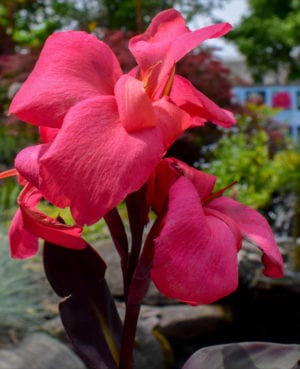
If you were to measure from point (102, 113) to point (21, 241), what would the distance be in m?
0.26

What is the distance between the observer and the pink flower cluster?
67 centimetres

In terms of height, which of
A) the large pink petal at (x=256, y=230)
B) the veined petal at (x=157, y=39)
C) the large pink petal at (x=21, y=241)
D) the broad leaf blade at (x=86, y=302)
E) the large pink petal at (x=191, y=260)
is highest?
the veined petal at (x=157, y=39)

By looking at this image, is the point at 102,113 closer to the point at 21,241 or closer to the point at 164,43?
the point at 164,43

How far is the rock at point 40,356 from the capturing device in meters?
2.67

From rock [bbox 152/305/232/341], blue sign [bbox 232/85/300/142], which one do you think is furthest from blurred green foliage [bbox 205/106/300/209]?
blue sign [bbox 232/85/300/142]

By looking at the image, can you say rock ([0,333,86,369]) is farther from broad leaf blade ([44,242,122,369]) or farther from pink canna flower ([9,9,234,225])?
pink canna flower ([9,9,234,225])

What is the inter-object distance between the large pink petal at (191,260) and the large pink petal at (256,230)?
0.09m

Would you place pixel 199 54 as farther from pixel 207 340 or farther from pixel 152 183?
pixel 152 183

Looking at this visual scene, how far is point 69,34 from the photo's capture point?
791 mm

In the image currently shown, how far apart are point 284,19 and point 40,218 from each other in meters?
34.9

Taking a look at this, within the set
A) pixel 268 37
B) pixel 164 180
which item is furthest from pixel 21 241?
pixel 268 37

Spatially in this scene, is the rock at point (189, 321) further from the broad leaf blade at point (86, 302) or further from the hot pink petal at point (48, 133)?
the hot pink petal at point (48, 133)

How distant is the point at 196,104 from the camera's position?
0.79 metres

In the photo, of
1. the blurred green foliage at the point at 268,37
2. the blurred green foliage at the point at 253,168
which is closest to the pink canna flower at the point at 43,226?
the blurred green foliage at the point at 253,168
